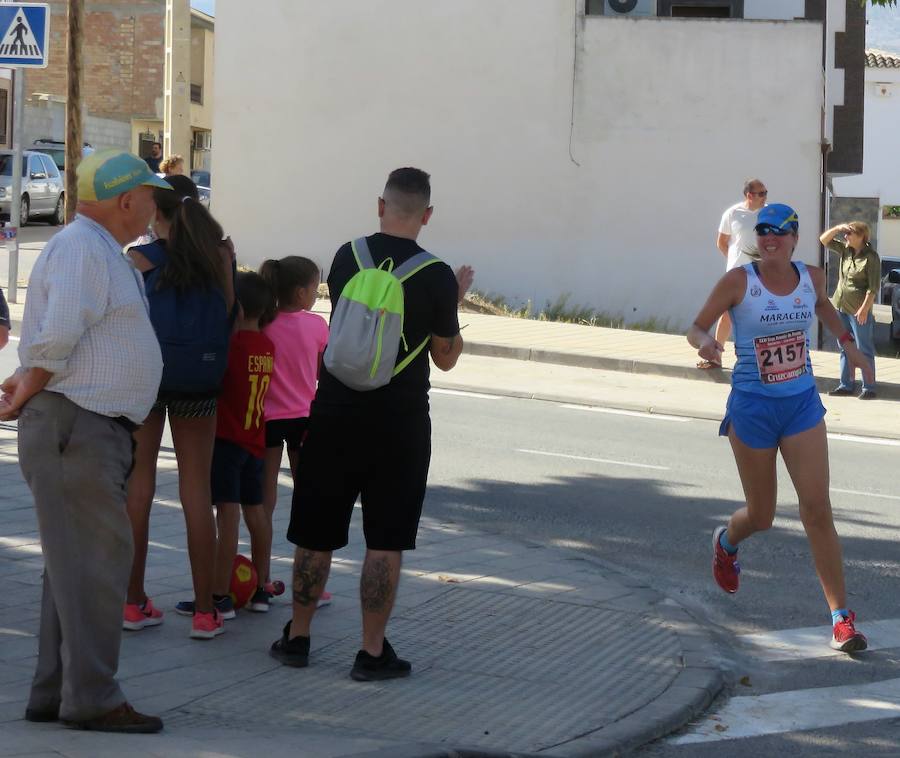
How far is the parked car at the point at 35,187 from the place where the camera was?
3403 cm

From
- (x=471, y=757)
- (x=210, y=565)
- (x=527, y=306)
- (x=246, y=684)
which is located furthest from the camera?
(x=527, y=306)

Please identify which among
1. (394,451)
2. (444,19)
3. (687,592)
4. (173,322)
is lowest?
(687,592)

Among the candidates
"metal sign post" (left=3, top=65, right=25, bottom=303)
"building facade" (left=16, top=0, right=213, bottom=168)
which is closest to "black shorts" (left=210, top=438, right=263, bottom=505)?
"metal sign post" (left=3, top=65, right=25, bottom=303)

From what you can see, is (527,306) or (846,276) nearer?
(846,276)

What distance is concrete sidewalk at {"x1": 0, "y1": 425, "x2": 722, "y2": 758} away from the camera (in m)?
4.82

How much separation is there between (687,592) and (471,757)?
2.94 metres

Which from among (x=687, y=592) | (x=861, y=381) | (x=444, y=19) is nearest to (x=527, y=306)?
(x=444, y=19)

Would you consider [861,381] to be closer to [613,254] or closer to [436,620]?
Result: [613,254]

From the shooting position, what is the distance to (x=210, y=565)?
19.4ft

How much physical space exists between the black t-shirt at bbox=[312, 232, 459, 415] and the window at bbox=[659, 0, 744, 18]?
2089cm

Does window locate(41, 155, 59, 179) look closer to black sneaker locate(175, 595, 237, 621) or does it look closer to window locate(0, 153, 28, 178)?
window locate(0, 153, 28, 178)

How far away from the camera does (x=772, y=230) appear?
6.53 meters

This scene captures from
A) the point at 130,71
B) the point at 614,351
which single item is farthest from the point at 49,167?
the point at 130,71

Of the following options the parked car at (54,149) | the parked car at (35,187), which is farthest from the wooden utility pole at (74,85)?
the parked car at (54,149)
